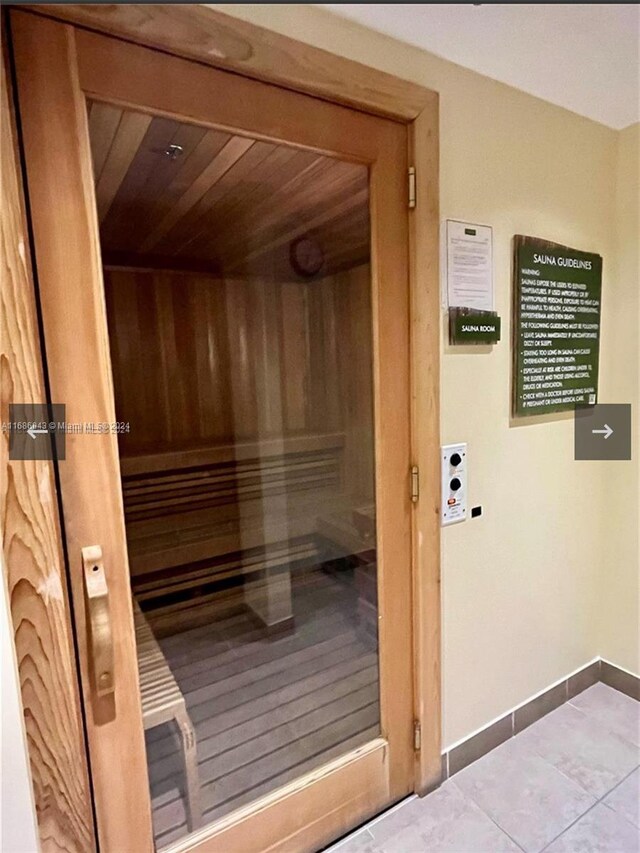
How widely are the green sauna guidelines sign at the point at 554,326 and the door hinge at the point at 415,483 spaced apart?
48 centimetres

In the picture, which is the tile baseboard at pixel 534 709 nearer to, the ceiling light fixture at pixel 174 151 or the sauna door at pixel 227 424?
the sauna door at pixel 227 424

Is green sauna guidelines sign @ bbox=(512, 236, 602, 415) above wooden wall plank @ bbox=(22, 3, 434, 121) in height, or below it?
below

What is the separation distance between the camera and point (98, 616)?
1.01 m

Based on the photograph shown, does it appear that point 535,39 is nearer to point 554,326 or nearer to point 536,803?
point 554,326

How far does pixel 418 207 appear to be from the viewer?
4.42 ft

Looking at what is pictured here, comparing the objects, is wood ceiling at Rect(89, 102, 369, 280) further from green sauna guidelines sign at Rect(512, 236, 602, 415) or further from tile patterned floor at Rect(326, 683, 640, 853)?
tile patterned floor at Rect(326, 683, 640, 853)

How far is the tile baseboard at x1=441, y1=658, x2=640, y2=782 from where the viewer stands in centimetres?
167

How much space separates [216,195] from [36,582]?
1292 millimetres

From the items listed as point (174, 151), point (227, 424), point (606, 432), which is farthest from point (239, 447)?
point (606, 432)

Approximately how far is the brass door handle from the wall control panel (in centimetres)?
100

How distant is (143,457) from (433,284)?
5.03 feet

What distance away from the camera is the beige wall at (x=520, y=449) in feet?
4.74

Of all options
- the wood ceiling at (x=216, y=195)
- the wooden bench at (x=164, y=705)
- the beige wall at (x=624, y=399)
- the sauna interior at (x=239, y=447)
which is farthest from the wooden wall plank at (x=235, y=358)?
the beige wall at (x=624, y=399)

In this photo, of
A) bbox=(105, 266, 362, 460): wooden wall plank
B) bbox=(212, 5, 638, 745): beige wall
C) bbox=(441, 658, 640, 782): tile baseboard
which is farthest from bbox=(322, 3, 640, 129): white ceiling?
bbox=(441, 658, 640, 782): tile baseboard
